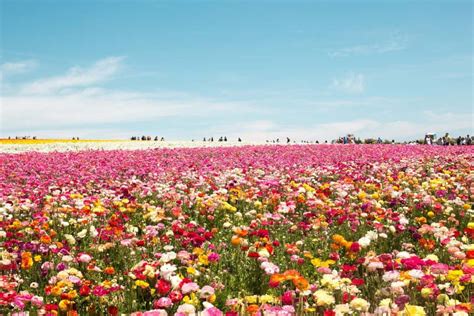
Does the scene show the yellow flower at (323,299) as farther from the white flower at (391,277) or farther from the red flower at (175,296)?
the red flower at (175,296)

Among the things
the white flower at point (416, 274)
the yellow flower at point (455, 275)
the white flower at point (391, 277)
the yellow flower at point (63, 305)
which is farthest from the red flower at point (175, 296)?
the yellow flower at point (455, 275)

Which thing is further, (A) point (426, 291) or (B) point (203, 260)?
(B) point (203, 260)

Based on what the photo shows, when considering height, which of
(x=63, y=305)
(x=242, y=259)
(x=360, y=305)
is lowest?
(x=242, y=259)

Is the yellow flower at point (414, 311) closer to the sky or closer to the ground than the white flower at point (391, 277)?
closer to the ground

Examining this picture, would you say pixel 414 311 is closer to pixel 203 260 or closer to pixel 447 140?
pixel 203 260

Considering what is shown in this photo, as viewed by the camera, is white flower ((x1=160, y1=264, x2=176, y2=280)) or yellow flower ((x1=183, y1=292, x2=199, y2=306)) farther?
white flower ((x1=160, y1=264, x2=176, y2=280))

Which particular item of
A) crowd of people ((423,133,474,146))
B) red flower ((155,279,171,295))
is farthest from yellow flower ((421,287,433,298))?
crowd of people ((423,133,474,146))

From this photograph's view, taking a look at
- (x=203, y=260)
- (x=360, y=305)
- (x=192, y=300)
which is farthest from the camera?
(x=203, y=260)

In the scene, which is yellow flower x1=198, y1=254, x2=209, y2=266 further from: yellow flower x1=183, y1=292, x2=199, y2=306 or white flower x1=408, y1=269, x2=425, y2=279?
white flower x1=408, y1=269, x2=425, y2=279

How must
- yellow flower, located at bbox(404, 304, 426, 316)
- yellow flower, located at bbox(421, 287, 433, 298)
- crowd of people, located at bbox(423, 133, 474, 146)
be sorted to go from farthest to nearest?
crowd of people, located at bbox(423, 133, 474, 146) < yellow flower, located at bbox(421, 287, 433, 298) < yellow flower, located at bbox(404, 304, 426, 316)

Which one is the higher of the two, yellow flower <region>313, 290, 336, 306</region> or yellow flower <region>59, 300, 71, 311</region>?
yellow flower <region>313, 290, 336, 306</region>

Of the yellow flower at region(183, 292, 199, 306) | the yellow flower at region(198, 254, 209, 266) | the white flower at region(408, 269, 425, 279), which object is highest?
the white flower at region(408, 269, 425, 279)

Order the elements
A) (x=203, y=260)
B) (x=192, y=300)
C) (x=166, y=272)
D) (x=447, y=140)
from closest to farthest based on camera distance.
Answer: (x=192, y=300) < (x=166, y=272) < (x=203, y=260) < (x=447, y=140)

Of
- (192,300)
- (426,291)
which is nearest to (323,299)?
(426,291)
